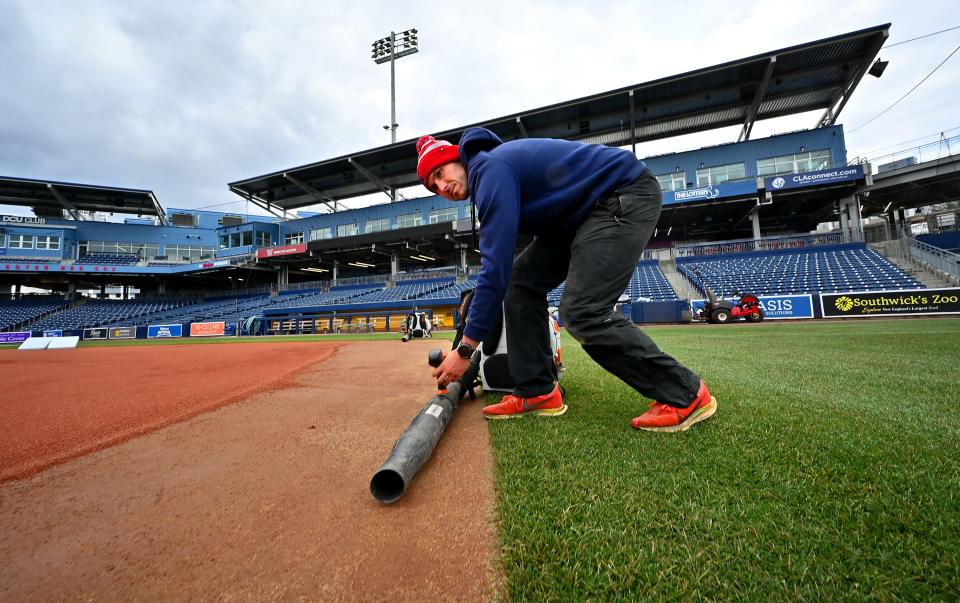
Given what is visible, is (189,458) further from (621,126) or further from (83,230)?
(83,230)

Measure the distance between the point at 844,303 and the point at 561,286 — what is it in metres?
12.9

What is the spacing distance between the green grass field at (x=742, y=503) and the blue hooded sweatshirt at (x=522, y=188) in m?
0.75

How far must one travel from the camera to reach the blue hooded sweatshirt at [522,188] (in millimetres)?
1624

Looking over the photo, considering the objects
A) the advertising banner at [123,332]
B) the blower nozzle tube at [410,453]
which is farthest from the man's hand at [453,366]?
the advertising banner at [123,332]

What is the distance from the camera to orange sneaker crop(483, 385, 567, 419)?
2.19 meters

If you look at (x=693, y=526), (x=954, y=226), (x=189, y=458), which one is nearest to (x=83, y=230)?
(x=189, y=458)

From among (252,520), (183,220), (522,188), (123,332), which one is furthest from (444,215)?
(183,220)

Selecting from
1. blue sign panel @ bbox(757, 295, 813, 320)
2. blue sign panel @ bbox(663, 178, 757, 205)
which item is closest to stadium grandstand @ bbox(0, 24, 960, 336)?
blue sign panel @ bbox(663, 178, 757, 205)

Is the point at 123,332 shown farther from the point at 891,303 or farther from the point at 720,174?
the point at 720,174

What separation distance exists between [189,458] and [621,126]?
27.6 metres

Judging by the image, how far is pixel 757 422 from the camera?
1756 millimetres

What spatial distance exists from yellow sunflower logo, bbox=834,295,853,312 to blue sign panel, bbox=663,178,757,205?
843cm

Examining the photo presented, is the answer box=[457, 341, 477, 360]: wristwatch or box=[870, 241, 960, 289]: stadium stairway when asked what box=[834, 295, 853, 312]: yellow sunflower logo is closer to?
box=[870, 241, 960, 289]: stadium stairway

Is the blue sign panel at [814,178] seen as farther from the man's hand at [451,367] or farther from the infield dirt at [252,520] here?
the man's hand at [451,367]
